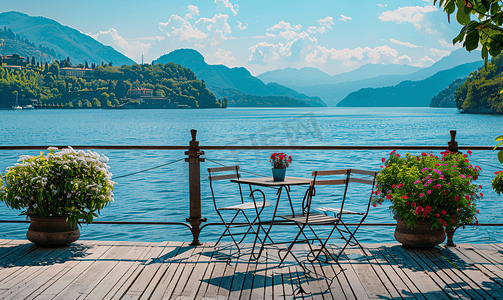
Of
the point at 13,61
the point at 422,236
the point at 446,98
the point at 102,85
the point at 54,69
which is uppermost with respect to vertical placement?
the point at 13,61

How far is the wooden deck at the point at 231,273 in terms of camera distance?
11.3ft

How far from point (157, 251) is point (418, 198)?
2641mm

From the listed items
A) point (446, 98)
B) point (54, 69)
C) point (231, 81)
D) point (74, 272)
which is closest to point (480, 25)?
point (74, 272)

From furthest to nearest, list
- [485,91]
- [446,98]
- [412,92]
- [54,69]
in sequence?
1. [412,92]
2. [446,98]
3. [54,69]
4. [485,91]

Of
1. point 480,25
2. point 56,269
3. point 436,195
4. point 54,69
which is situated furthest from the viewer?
point 54,69

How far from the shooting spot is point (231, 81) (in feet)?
609

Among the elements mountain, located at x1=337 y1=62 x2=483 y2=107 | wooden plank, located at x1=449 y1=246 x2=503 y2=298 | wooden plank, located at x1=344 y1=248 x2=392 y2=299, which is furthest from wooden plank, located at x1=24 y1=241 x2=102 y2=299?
mountain, located at x1=337 y1=62 x2=483 y2=107

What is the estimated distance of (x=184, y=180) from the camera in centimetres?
2173

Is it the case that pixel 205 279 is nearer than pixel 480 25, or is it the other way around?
pixel 480 25

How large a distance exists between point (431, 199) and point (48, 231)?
12.6 ft

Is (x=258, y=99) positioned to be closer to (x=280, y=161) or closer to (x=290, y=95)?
(x=290, y=95)

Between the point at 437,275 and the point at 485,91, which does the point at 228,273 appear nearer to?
the point at 437,275

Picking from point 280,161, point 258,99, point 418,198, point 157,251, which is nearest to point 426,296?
point 418,198

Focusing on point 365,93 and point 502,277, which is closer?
point 502,277
